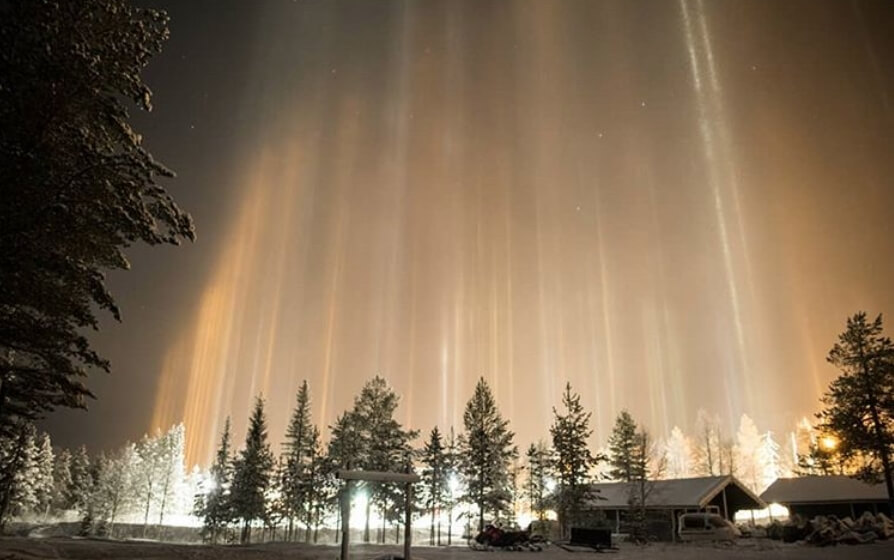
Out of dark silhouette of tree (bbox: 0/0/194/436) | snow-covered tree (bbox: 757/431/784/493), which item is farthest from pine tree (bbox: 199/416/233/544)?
snow-covered tree (bbox: 757/431/784/493)

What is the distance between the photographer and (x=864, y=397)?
122ft

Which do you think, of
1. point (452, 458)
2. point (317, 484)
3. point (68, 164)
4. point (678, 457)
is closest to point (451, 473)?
point (452, 458)

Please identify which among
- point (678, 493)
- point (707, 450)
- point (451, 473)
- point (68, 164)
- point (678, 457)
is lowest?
point (678, 493)

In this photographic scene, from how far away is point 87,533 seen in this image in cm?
6281

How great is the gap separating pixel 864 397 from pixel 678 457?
2916 inches

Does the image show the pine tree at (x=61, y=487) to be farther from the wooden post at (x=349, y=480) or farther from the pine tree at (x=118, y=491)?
the wooden post at (x=349, y=480)

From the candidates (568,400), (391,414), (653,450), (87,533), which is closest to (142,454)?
(87,533)

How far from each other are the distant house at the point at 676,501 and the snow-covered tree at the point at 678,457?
6083cm

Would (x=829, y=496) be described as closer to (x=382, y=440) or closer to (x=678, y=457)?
(x=382, y=440)

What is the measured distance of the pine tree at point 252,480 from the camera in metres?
51.3

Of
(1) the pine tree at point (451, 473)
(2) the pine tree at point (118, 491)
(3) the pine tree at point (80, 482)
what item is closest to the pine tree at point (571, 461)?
(1) the pine tree at point (451, 473)

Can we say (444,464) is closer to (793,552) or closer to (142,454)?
(793,552)

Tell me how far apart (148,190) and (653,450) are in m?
124

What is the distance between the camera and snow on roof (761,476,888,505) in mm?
43031
